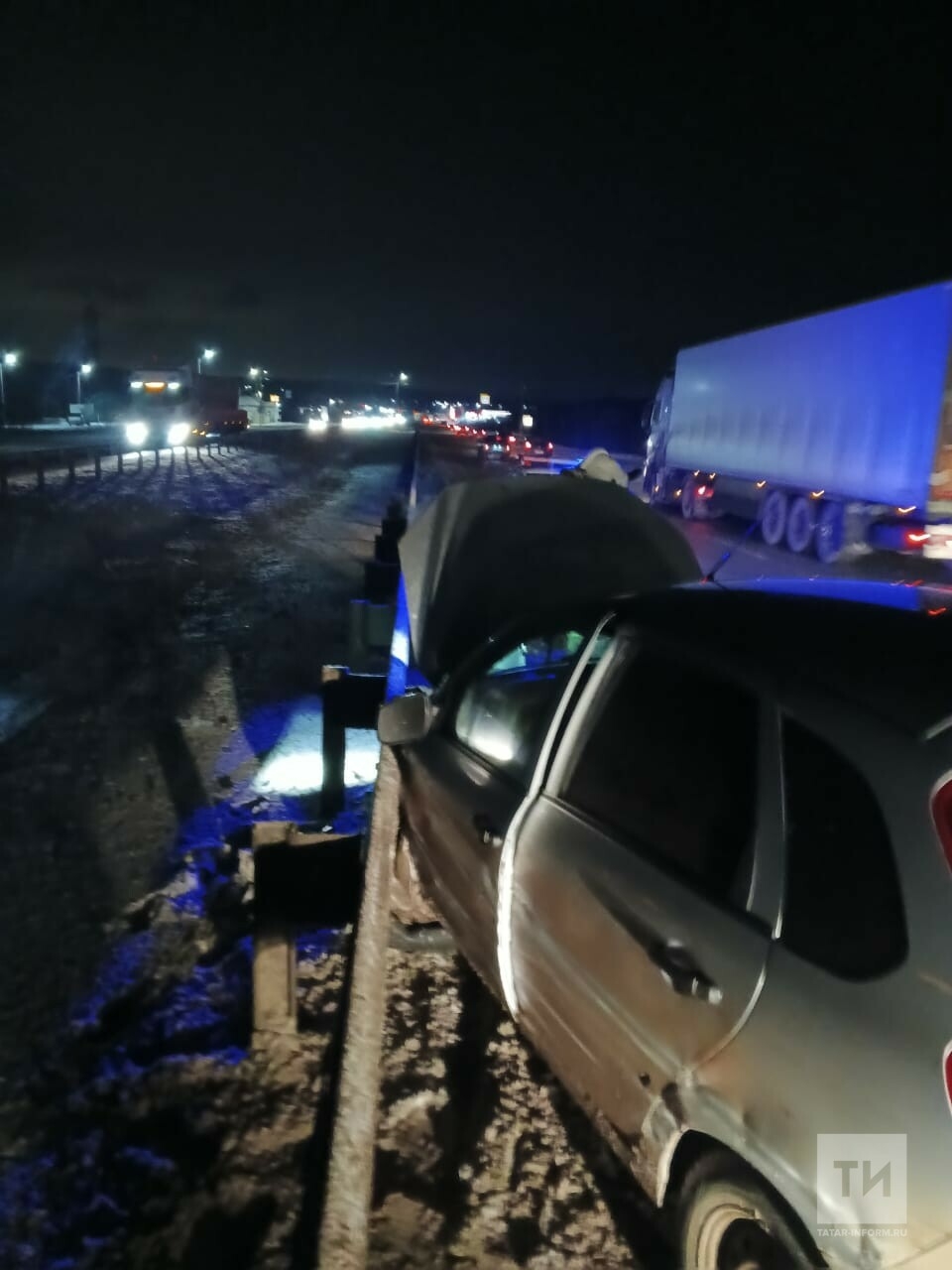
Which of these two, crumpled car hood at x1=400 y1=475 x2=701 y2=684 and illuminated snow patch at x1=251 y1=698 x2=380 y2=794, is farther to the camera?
illuminated snow patch at x1=251 y1=698 x2=380 y2=794

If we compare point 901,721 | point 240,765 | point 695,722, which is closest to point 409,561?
point 240,765

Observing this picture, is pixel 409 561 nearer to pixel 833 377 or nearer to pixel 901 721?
pixel 901 721

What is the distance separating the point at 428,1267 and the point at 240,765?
4695 mm

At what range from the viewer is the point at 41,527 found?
62.2 ft

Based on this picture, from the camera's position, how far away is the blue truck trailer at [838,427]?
15094 mm

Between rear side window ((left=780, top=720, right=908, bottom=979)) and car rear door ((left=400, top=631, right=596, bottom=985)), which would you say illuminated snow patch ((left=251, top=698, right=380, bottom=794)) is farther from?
rear side window ((left=780, top=720, right=908, bottom=979))

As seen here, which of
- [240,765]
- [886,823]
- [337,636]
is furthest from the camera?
[337,636]

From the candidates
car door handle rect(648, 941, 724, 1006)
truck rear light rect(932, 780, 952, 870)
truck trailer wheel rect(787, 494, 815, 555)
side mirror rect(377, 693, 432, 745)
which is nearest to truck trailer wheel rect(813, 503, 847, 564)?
truck trailer wheel rect(787, 494, 815, 555)

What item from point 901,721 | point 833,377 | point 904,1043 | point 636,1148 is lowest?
point 636,1148

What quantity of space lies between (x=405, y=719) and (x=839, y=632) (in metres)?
1.96

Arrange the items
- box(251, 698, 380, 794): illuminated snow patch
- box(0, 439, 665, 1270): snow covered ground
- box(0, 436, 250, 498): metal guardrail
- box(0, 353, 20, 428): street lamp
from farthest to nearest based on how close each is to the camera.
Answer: box(0, 353, 20, 428): street lamp → box(0, 436, 250, 498): metal guardrail → box(251, 698, 380, 794): illuminated snow patch → box(0, 439, 665, 1270): snow covered ground

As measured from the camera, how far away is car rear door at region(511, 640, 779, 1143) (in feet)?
7.72

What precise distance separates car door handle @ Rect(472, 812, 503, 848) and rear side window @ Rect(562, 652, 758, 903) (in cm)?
36

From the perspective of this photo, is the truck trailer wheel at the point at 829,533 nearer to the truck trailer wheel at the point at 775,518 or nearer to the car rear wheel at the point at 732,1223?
the truck trailer wheel at the point at 775,518
